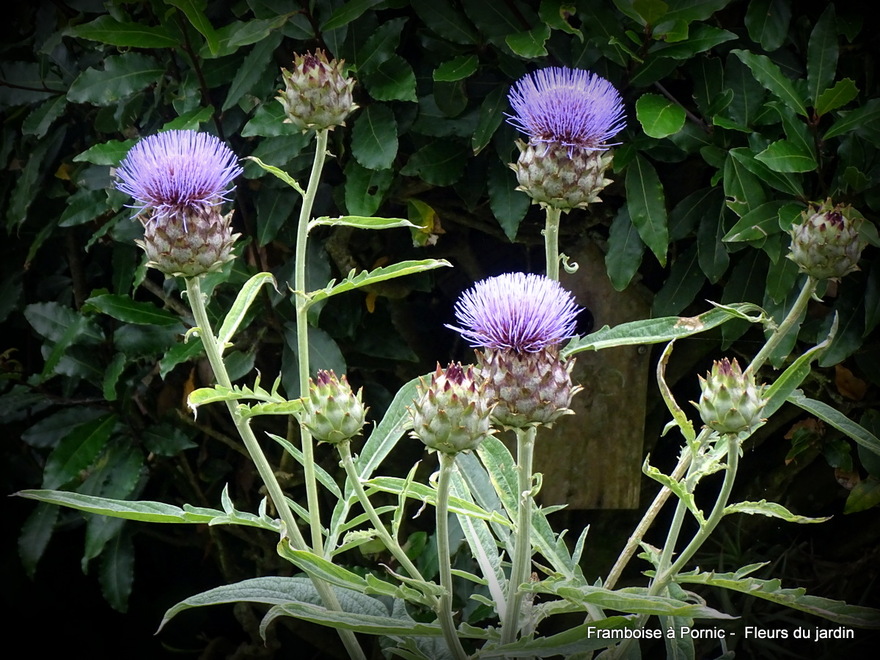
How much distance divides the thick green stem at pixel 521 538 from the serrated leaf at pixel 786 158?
54 cm

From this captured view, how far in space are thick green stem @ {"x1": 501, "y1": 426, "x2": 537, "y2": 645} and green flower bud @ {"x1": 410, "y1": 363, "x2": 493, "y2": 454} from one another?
2.5 inches

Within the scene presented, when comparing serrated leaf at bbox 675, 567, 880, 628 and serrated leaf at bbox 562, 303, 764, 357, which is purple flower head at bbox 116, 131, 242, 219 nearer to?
serrated leaf at bbox 562, 303, 764, 357

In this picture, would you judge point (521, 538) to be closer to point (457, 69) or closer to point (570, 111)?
point (570, 111)

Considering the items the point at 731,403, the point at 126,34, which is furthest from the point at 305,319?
the point at 126,34

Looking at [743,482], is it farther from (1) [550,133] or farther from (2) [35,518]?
(2) [35,518]

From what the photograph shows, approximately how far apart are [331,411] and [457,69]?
2.00 feet

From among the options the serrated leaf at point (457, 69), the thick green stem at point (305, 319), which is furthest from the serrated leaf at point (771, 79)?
the thick green stem at point (305, 319)

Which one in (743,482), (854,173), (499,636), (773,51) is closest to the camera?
(499,636)

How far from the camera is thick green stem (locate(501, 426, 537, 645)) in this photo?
881 mm

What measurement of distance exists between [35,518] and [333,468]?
1.80ft

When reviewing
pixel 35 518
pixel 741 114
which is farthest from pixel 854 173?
pixel 35 518

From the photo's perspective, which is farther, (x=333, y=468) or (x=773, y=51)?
(x=333, y=468)

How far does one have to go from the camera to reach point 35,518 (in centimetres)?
161

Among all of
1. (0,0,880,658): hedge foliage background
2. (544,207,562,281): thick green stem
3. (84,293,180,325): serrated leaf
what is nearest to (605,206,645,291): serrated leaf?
(0,0,880,658): hedge foliage background
